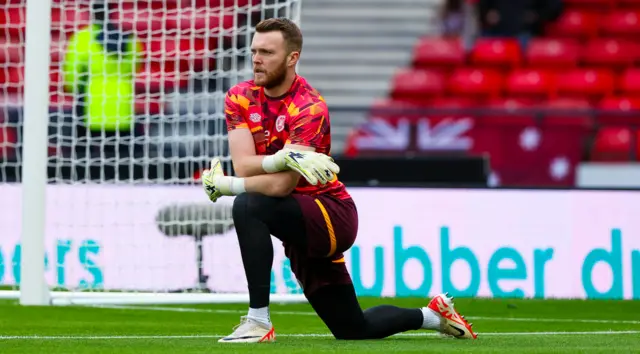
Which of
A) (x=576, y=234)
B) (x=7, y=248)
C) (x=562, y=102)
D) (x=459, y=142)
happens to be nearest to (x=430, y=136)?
(x=459, y=142)

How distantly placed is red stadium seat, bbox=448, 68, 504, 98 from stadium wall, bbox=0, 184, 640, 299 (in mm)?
5669

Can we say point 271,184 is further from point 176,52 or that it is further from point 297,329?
point 176,52

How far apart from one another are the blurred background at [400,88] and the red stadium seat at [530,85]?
2 centimetres

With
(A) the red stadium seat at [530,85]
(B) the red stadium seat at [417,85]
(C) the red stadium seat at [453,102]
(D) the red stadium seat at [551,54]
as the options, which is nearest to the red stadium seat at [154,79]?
(C) the red stadium seat at [453,102]

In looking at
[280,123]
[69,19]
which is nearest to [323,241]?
[280,123]

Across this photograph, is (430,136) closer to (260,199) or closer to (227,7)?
(227,7)

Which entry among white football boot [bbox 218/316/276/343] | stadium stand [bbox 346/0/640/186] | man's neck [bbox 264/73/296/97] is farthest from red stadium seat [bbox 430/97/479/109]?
white football boot [bbox 218/316/276/343]

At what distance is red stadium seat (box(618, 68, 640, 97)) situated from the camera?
1548 centimetres

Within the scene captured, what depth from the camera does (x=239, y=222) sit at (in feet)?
18.1

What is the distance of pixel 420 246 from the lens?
10023 millimetres

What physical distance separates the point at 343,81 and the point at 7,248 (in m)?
7.31

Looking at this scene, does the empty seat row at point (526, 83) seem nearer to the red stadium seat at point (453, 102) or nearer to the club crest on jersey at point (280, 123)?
the red stadium seat at point (453, 102)

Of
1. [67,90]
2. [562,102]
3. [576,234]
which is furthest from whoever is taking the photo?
[562,102]

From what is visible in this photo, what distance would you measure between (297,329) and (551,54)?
9521 mm
